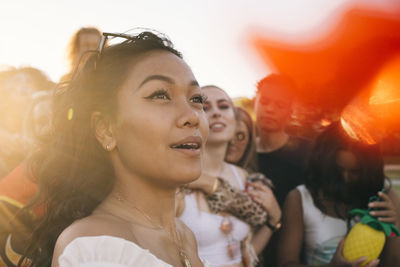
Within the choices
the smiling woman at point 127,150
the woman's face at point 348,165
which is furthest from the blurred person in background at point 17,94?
the woman's face at point 348,165

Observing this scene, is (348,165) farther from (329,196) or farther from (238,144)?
(238,144)

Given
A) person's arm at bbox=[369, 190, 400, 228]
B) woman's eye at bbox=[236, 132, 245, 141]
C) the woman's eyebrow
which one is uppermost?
the woman's eyebrow

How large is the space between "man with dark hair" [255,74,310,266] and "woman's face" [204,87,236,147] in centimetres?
75

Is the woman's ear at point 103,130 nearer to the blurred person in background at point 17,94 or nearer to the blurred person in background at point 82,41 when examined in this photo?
the blurred person in background at point 17,94

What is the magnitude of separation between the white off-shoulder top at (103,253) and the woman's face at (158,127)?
286 mm

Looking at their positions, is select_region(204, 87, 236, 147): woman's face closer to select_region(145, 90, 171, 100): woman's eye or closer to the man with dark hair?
the man with dark hair

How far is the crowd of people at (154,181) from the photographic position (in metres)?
1.20

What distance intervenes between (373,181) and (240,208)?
3.47ft

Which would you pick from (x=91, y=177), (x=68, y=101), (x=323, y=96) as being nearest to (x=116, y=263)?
(x=91, y=177)

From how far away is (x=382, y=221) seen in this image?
2.19 m

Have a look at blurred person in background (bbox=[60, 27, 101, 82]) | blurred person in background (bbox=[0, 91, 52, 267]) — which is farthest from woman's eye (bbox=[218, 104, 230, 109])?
blurred person in background (bbox=[60, 27, 101, 82])

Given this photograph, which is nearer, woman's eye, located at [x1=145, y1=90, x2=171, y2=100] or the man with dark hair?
woman's eye, located at [x1=145, y1=90, x2=171, y2=100]

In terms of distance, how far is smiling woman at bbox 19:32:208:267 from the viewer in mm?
1202

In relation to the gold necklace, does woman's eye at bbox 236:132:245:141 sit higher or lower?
lower
